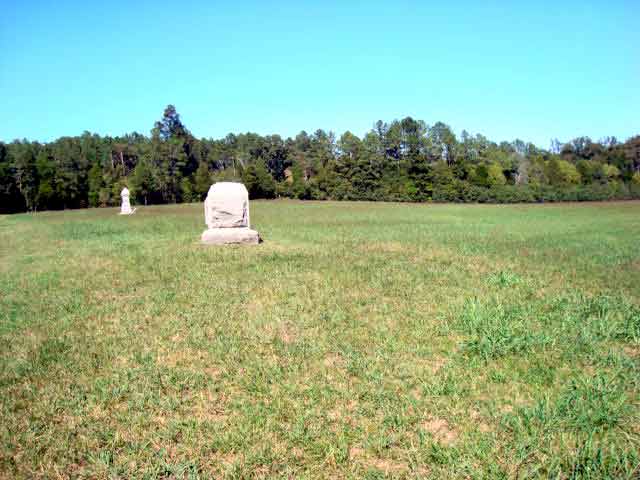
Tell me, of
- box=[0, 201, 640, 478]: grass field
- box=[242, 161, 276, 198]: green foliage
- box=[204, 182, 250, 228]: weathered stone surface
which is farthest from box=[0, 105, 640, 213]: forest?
box=[0, 201, 640, 478]: grass field

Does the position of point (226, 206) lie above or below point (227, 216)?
above

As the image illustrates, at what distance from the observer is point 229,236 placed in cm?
1322

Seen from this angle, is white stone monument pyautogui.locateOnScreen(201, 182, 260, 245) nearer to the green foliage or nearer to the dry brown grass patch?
the dry brown grass patch

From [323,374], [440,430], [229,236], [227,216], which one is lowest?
[440,430]

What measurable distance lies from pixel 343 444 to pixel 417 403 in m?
0.88

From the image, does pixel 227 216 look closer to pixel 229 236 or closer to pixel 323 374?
pixel 229 236

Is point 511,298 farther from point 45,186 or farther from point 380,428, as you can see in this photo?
point 45,186

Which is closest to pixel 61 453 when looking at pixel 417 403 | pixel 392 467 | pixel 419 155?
pixel 392 467

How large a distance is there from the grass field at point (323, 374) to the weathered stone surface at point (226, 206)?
454cm

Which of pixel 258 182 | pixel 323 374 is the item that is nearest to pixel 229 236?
pixel 323 374

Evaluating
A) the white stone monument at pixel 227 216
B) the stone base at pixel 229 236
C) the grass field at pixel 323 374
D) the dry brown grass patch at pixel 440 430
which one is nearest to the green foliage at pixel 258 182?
the white stone monument at pixel 227 216

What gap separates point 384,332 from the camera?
18.1 ft

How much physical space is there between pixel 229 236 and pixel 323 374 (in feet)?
30.7

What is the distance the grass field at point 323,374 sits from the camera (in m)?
3.16
